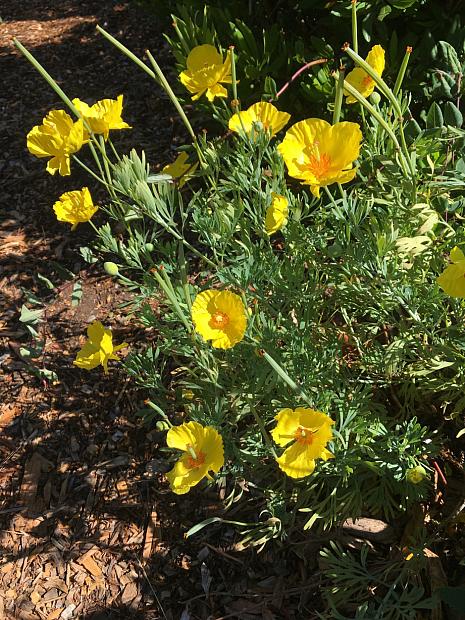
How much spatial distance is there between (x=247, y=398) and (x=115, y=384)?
112cm

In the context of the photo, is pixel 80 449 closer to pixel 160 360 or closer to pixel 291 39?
pixel 160 360

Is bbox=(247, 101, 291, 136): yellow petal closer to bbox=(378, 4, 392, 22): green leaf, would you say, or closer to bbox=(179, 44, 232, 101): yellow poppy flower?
bbox=(179, 44, 232, 101): yellow poppy flower

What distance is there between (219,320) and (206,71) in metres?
0.84

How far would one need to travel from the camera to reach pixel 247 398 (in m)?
1.99

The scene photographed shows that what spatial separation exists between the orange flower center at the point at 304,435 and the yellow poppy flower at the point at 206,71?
105 centimetres

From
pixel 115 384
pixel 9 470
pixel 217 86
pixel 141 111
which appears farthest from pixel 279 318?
pixel 141 111

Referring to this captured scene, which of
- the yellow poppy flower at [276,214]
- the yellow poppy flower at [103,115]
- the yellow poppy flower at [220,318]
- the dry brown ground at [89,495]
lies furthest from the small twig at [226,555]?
the yellow poppy flower at [103,115]

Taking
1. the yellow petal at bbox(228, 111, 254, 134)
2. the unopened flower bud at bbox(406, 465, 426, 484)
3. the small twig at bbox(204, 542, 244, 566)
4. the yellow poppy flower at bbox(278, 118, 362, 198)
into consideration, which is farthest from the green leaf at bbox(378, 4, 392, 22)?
the small twig at bbox(204, 542, 244, 566)

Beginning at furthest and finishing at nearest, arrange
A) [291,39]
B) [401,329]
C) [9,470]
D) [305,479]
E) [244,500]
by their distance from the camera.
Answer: [291,39]
[9,470]
[244,500]
[305,479]
[401,329]

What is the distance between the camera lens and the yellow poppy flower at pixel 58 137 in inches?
72.9

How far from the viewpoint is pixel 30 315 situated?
2.99 meters

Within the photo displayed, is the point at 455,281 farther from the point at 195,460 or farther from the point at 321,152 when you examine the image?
A: the point at 195,460

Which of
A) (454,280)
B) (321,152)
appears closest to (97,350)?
(321,152)

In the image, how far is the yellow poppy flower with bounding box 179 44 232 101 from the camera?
1981 millimetres
